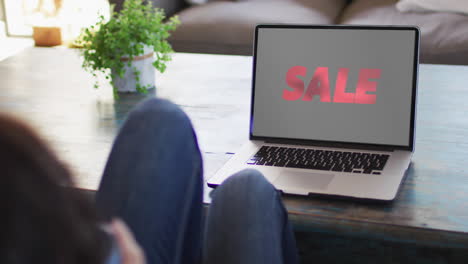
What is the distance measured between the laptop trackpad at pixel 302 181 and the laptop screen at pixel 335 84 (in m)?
0.17

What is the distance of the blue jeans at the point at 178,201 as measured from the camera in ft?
2.67

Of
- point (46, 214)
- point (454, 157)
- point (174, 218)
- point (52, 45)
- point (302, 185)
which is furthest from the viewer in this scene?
point (52, 45)

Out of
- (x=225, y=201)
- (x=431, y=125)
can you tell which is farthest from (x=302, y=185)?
(x=431, y=125)

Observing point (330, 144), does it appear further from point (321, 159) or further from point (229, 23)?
point (229, 23)

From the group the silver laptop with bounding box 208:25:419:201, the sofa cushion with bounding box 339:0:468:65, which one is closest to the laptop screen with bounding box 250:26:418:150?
the silver laptop with bounding box 208:25:419:201

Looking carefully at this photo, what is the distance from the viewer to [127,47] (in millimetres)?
1450

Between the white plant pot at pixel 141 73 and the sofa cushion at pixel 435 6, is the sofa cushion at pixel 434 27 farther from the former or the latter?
the white plant pot at pixel 141 73

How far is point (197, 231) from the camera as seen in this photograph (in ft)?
2.91

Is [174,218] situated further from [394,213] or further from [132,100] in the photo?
[132,100]

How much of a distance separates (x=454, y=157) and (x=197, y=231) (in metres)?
0.53

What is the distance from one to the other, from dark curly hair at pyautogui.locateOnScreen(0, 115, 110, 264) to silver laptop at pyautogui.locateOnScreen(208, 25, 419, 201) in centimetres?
67

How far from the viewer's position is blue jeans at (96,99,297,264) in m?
0.81

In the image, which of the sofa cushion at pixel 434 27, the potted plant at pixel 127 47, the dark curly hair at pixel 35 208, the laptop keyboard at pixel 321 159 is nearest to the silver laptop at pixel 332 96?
the laptop keyboard at pixel 321 159

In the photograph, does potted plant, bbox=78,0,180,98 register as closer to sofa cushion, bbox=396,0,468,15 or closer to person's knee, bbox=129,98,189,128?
person's knee, bbox=129,98,189,128
